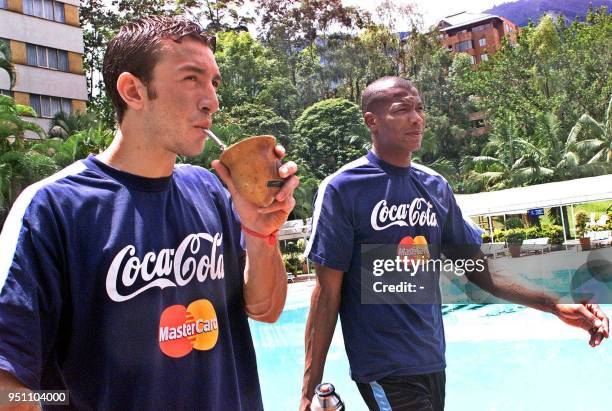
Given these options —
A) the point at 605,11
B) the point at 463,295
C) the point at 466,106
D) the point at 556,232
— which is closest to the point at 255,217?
the point at 463,295

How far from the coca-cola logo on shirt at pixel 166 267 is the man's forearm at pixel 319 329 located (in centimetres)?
103

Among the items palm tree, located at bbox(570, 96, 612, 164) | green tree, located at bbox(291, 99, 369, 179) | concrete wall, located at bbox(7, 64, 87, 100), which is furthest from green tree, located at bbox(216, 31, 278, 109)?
palm tree, located at bbox(570, 96, 612, 164)

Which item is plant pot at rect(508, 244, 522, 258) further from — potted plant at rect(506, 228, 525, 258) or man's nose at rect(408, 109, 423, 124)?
man's nose at rect(408, 109, 423, 124)

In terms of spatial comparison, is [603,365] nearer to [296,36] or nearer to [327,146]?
[327,146]

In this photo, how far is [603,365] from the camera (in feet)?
23.7

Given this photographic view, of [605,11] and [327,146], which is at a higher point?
[605,11]

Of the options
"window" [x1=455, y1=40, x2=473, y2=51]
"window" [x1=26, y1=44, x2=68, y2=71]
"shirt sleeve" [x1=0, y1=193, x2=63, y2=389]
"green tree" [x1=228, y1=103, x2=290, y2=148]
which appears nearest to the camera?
"shirt sleeve" [x1=0, y1=193, x2=63, y2=389]

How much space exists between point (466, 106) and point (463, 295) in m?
29.2

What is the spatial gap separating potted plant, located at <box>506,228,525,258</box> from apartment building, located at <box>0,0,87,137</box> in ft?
57.6

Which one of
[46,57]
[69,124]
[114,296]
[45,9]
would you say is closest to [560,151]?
[69,124]

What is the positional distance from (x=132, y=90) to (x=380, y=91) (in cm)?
157

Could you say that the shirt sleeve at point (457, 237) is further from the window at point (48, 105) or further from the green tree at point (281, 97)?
the green tree at point (281, 97)

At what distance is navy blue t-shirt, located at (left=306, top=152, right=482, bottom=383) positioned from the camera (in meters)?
2.44

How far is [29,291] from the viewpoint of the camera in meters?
1.24
